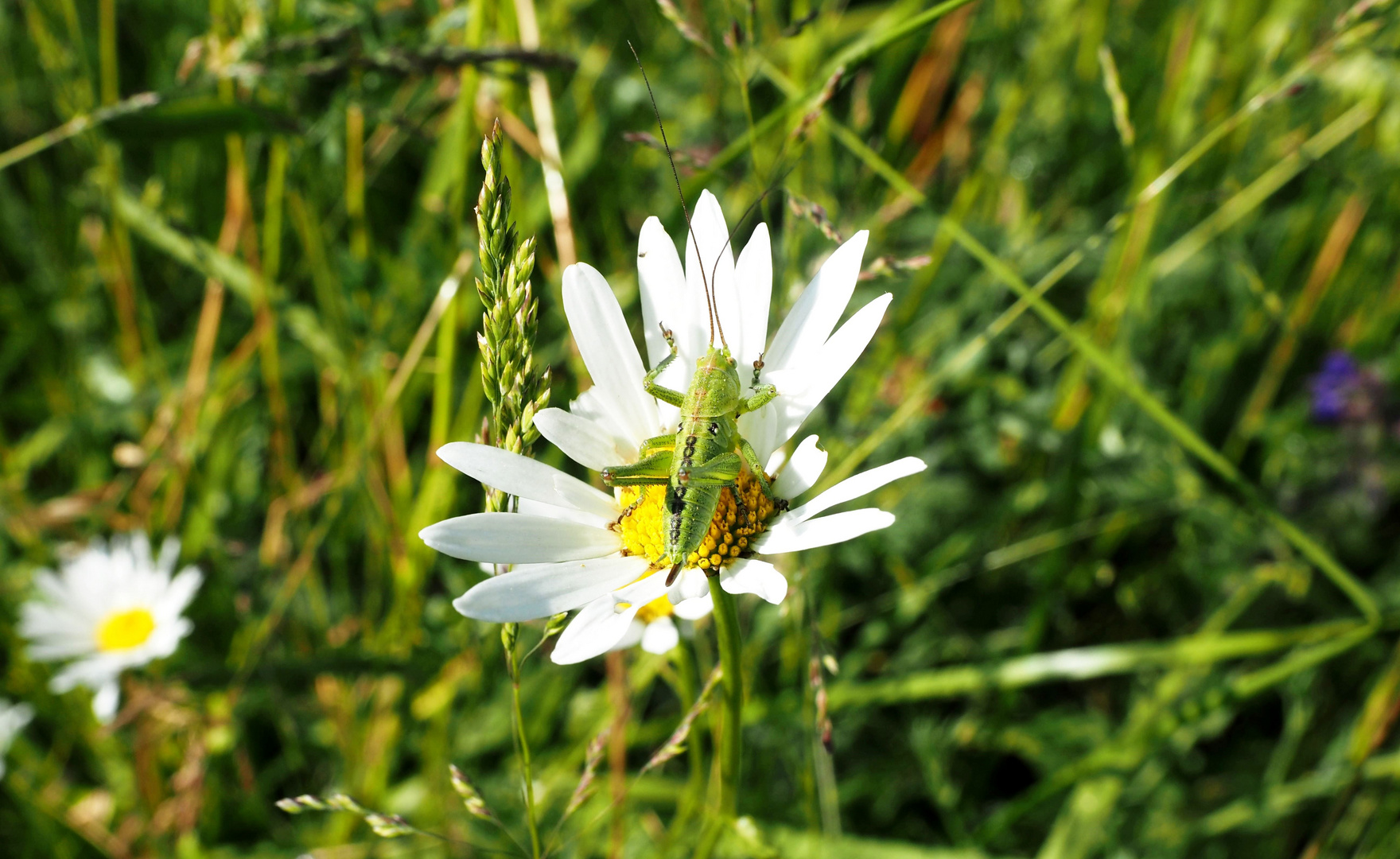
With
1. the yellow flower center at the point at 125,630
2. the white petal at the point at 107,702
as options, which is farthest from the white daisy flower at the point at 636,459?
the yellow flower center at the point at 125,630

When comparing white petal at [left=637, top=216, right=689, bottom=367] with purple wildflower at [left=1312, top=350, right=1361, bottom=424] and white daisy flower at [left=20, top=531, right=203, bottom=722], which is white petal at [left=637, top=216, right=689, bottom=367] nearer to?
white daisy flower at [left=20, top=531, right=203, bottom=722]

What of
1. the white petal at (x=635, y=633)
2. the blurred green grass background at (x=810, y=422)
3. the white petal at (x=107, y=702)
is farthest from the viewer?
the white petal at (x=107, y=702)

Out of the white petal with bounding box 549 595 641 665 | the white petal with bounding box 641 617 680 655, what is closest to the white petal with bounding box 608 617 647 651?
the white petal with bounding box 641 617 680 655

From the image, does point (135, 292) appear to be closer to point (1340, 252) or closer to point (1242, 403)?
point (1242, 403)

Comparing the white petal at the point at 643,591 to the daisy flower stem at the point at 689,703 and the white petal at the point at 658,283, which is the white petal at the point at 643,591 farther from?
the white petal at the point at 658,283

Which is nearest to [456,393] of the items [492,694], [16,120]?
[492,694]

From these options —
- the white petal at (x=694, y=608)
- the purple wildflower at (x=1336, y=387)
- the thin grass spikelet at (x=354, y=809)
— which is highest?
the purple wildflower at (x=1336, y=387)

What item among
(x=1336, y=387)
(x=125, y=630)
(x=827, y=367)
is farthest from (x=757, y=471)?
(x=125, y=630)

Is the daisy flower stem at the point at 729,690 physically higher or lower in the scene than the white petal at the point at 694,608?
lower
